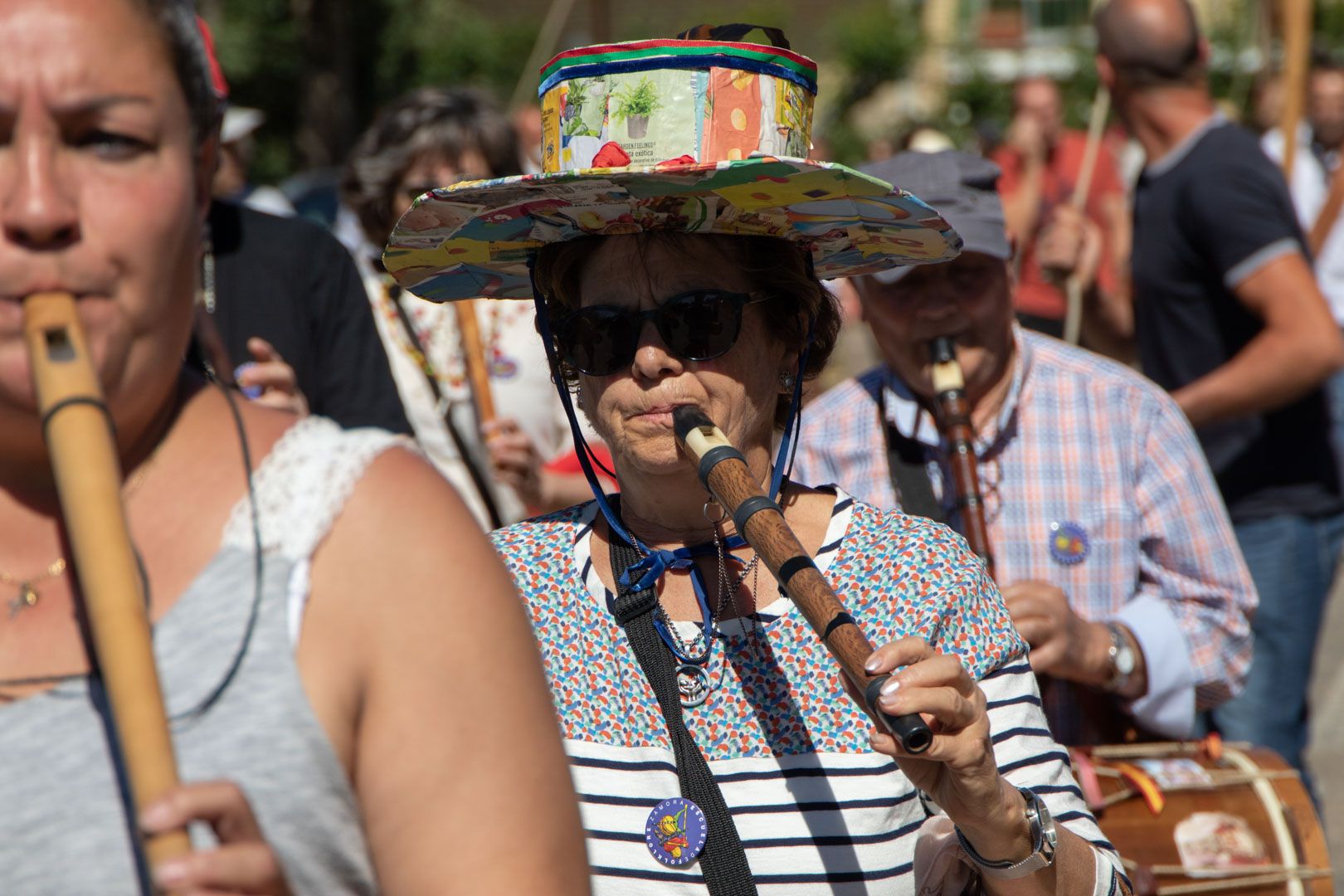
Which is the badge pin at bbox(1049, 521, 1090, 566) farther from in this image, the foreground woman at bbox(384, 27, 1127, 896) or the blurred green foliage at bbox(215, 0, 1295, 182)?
the blurred green foliage at bbox(215, 0, 1295, 182)


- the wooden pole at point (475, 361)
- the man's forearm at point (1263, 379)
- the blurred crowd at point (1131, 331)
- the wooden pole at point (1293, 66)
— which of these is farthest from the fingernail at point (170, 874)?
the wooden pole at point (1293, 66)

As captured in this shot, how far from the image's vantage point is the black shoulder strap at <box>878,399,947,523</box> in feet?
9.52

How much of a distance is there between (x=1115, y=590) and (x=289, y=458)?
202 centimetres

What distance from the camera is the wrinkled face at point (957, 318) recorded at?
300cm

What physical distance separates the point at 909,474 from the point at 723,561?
93cm

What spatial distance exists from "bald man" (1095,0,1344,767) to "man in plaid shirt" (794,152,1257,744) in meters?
0.88

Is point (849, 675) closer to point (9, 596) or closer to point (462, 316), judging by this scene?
point (9, 596)

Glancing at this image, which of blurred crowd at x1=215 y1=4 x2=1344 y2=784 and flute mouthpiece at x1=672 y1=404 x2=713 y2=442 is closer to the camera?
flute mouthpiece at x1=672 y1=404 x2=713 y2=442

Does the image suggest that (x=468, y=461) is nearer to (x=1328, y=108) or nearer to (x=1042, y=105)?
(x=1042, y=105)

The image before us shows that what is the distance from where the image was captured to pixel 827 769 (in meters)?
1.94

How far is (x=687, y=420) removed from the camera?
81.0 inches

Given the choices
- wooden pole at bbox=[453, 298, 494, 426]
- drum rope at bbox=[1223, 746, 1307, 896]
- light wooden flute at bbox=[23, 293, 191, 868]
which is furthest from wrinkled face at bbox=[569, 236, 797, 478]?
wooden pole at bbox=[453, 298, 494, 426]

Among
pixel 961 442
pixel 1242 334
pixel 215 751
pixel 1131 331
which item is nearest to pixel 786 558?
pixel 215 751

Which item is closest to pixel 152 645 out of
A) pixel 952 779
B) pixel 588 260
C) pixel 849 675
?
pixel 849 675
